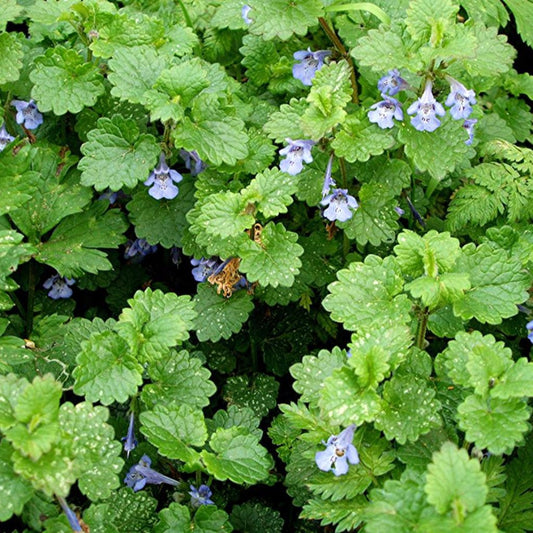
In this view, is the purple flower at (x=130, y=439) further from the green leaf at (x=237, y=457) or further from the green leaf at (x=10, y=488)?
the green leaf at (x=10, y=488)

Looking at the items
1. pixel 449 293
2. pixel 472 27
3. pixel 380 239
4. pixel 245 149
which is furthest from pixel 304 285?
pixel 472 27

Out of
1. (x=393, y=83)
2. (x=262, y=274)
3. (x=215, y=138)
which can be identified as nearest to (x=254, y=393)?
(x=262, y=274)

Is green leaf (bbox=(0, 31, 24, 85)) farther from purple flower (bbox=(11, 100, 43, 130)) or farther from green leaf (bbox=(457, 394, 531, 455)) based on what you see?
green leaf (bbox=(457, 394, 531, 455))

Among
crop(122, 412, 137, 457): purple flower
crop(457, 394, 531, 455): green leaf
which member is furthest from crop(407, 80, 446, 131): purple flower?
crop(122, 412, 137, 457): purple flower

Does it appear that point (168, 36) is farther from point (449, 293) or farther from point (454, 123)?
point (449, 293)

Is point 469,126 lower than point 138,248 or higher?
higher

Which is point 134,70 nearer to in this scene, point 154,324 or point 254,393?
point 154,324
